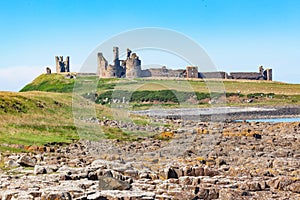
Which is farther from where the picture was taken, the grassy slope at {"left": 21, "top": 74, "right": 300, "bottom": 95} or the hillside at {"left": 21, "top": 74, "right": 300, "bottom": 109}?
the grassy slope at {"left": 21, "top": 74, "right": 300, "bottom": 95}

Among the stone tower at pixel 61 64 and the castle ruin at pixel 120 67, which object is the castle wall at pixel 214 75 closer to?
the castle ruin at pixel 120 67

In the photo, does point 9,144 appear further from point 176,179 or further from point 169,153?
point 176,179

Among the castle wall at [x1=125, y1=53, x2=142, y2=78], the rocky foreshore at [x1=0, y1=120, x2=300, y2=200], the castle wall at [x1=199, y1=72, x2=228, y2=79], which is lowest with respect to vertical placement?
the rocky foreshore at [x1=0, y1=120, x2=300, y2=200]

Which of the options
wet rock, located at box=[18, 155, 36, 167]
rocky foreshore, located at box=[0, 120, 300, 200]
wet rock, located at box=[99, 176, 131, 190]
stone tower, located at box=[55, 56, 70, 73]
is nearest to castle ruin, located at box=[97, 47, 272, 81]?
stone tower, located at box=[55, 56, 70, 73]

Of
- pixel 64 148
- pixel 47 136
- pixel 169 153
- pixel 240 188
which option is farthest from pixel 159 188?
pixel 47 136

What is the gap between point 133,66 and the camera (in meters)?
139

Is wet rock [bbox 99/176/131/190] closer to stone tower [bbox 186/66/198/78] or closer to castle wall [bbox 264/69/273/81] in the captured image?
stone tower [bbox 186/66/198/78]

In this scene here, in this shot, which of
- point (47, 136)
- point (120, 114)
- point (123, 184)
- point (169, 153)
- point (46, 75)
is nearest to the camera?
point (123, 184)

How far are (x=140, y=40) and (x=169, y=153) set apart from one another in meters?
7.33

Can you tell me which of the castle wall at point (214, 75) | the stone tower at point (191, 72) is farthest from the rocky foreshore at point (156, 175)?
the stone tower at point (191, 72)

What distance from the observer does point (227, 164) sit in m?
23.4

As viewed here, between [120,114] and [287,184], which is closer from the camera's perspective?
[287,184]

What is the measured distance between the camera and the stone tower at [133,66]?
137 meters

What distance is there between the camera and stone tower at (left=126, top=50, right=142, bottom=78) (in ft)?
450
